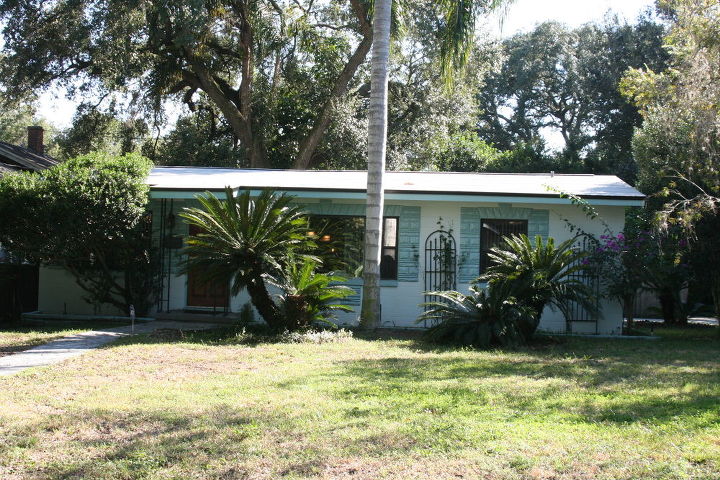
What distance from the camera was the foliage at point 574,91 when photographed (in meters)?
29.8

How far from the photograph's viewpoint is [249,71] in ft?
73.0

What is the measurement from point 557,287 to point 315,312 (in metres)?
4.04

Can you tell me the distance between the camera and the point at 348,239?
46.2 feet

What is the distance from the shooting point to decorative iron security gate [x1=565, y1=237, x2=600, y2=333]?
13000mm

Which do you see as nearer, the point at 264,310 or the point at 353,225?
the point at 264,310

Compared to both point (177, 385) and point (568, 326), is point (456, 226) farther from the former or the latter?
point (177, 385)

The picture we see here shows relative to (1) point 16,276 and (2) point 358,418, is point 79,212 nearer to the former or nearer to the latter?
(1) point 16,276

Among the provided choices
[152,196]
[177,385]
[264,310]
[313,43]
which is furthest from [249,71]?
[177,385]

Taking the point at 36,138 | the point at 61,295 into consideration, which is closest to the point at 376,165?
the point at 61,295

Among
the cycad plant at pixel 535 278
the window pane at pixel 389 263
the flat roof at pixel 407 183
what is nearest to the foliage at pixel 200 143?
the flat roof at pixel 407 183

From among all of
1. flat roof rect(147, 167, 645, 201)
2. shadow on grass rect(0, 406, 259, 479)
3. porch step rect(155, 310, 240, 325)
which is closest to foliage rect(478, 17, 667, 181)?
Result: flat roof rect(147, 167, 645, 201)

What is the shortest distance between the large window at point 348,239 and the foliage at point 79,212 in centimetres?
355

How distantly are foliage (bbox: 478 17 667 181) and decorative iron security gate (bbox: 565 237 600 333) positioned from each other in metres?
15.0

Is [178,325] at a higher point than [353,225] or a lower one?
lower
